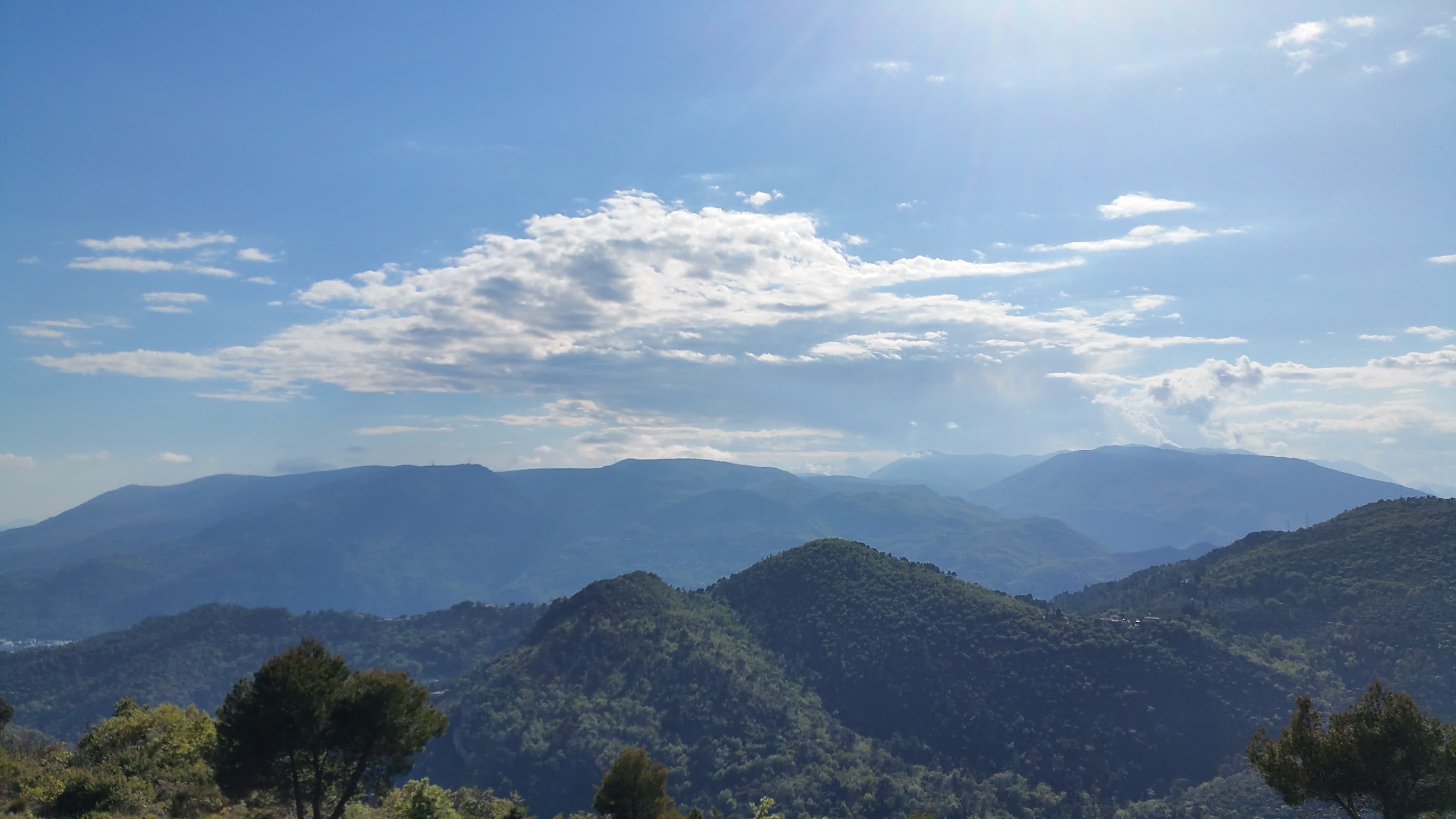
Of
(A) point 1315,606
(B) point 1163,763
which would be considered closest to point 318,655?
(B) point 1163,763

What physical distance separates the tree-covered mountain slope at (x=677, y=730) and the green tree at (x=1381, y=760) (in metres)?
63.0

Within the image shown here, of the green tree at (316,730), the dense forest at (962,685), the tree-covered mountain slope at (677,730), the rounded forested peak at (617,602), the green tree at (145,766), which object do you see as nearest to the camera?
the green tree at (316,730)

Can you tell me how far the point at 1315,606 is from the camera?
110m

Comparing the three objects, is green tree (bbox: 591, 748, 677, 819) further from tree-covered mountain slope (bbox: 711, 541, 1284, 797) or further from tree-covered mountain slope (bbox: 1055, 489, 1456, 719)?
tree-covered mountain slope (bbox: 1055, 489, 1456, 719)

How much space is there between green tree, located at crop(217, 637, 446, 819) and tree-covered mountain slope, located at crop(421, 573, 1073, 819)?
65790 mm

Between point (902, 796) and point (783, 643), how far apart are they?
1908 inches

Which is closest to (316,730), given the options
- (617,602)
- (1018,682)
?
(1018,682)

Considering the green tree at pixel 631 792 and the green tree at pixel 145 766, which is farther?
the green tree at pixel 631 792

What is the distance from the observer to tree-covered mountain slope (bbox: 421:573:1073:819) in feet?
290

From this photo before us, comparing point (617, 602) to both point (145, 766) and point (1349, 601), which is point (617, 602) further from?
point (1349, 601)

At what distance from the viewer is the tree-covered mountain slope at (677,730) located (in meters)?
88.3

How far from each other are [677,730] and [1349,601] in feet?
318

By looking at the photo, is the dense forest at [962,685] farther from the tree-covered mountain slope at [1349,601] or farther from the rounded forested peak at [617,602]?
the rounded forested peak at [617,602]

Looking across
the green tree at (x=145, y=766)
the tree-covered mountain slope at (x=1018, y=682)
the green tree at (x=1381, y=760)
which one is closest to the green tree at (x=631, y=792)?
the green tree at (x=145, y=766)
